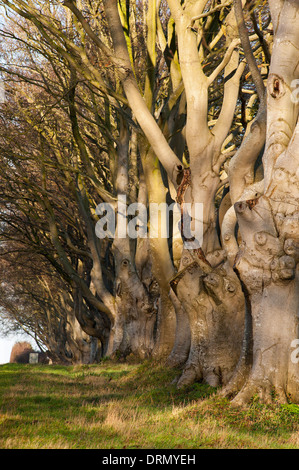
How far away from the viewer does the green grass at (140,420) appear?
5.61 meters

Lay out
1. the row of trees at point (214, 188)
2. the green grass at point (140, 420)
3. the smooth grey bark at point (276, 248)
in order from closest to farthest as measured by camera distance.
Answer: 1. the green grass at point (140, 420)
2. the smooth grey bark at point (276, 248)
3. the row of trees at point (214, 188)

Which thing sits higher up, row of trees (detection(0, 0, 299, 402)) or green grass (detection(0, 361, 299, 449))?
row of trees (detection(0, 0, 299, 402))

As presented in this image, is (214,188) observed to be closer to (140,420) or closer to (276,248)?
(276,248)

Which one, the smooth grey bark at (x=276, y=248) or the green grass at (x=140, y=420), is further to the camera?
the smooth grey bark at (x=276, y=248)

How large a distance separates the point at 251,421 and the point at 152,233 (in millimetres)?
5894

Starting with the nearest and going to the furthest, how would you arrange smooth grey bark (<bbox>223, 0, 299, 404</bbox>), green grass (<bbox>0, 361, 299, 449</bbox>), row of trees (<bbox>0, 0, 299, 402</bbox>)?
green grass (<bbox>0, 361, 299, 449</bbox>), smooth grey bark (<bbox>223, 0, 299, 404</bbox>), row of trees (<bbox>0, 0, 299, 402</bbox>)

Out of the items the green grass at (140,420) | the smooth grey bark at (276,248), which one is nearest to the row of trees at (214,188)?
the smooth grey bark at (276,248)

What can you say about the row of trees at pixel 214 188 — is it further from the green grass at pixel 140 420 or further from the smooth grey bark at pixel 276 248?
the green grass at pixel 140 420

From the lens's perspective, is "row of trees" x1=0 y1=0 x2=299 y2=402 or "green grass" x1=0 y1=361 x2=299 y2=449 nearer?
"green grass" x1=0 y1=361 x2=299 y2=449

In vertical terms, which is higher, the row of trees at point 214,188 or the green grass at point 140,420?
the row of trees at point 214,188

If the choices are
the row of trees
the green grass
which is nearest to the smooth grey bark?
the row of trees

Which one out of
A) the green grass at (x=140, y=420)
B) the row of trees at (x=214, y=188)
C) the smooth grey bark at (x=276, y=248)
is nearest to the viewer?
the green grass at (x=140, y=420)

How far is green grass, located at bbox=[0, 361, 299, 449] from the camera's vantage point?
5613mm

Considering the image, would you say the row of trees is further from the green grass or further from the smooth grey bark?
the green grass
